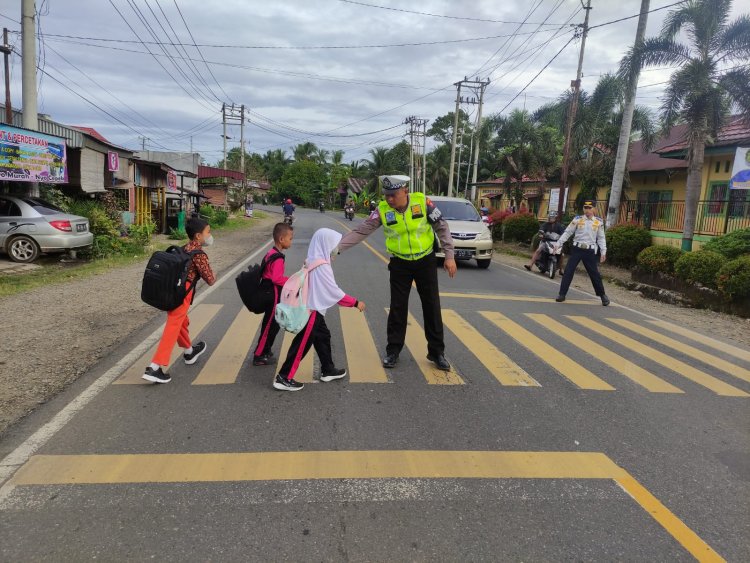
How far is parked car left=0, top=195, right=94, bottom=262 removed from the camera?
11055mm

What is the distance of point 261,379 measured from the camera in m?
4.81

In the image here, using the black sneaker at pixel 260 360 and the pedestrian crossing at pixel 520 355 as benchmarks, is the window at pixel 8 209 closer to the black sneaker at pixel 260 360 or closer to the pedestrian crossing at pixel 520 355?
the pedestrian crossing at pixel 520 355

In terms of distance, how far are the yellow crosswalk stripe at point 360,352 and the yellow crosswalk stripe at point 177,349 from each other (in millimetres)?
1740

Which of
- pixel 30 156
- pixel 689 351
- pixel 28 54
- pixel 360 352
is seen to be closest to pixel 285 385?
pixel 360 352

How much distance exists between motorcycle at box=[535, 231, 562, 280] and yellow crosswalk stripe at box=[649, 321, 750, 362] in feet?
16.0

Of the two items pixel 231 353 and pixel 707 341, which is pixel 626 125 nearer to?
pixel 707 341

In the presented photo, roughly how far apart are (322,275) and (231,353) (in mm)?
1737

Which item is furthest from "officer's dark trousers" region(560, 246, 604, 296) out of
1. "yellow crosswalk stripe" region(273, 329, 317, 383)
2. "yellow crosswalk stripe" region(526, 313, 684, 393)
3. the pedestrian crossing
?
"yellow crosswalk stripe" region(273, 329, 317, 383)

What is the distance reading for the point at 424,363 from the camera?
17.8 ft

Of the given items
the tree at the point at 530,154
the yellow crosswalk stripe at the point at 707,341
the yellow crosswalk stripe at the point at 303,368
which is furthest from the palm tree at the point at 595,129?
the yellow crosswalk stripe at the point at 303,368

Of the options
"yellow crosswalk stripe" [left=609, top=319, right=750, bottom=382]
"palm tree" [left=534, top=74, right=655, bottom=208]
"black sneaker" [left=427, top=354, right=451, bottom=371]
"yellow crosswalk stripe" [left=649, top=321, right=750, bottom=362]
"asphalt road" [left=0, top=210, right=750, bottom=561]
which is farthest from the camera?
"palm tree" [left=534, top=74, right=655, bottom=208]

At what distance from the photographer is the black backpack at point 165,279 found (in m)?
4.43

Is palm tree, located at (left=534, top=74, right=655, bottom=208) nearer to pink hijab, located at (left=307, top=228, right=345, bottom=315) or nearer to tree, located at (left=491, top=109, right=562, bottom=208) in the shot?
tree, located at (left=491, top=109, right=562, bottom=208)

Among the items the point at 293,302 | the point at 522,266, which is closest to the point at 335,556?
the point at 293,302
